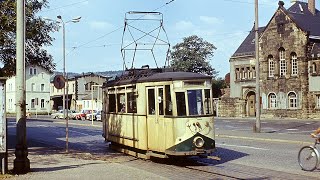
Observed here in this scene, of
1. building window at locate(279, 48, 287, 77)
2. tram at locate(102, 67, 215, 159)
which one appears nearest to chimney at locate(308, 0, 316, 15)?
building window at locate(279, 48, 287, 77)

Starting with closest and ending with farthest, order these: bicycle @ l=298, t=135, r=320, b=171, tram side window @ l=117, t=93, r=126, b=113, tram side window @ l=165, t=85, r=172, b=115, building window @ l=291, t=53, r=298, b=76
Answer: bicycle @ l=298, t=135, r=320, b=171
tram side window @ l=165, t=85, r=172, b=115
tram side window @ l=117, t=93, r=126, b=113
building window @ l=291, t=53, r=298, b=76

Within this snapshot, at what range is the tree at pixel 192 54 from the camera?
286ft

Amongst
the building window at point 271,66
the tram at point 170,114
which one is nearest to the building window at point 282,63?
the building window at point 271,66

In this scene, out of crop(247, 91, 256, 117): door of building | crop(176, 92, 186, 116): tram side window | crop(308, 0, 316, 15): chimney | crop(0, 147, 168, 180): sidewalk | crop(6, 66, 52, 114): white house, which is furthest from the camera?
crop(6, 66, 52, 114): white house

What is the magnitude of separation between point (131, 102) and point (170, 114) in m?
2.48

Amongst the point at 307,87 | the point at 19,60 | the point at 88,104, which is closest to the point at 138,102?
the point at 19,60

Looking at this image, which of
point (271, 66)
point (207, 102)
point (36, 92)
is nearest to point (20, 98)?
point (207, 102)

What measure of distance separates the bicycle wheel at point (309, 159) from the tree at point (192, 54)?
73162 mm

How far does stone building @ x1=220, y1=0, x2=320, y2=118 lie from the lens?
176 feet

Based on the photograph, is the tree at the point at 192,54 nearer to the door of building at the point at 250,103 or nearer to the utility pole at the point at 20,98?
the door of building at the point at 250,103

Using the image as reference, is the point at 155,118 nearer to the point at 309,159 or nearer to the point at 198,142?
the point at 198,142

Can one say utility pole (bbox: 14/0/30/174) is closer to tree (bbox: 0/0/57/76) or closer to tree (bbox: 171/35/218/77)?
tree (bbox: 0/0/57/76)

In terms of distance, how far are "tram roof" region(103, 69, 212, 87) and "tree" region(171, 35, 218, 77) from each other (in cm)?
6843

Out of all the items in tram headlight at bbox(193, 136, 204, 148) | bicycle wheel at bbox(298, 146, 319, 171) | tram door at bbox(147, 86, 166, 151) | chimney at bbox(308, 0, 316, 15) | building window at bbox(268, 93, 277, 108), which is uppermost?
chimney at bbox(308, 0, 316, 15)
